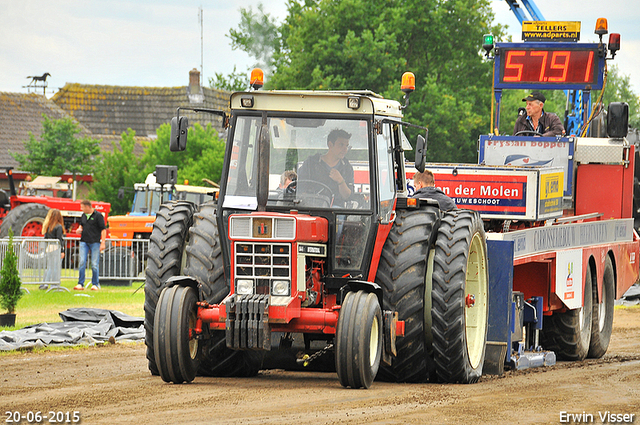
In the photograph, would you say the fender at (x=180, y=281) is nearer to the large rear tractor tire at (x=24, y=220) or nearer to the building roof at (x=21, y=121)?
the large rear tractor tire at (x=24, y=220)

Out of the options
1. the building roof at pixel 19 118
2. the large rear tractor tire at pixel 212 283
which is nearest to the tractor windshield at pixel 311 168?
the large rear tractor tire at pixel 212 283

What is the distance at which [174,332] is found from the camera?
26.6 ft

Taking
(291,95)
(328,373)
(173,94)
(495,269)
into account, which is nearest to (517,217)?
(495,269)

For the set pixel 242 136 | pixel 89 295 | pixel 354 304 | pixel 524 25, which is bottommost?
pixel 89 295

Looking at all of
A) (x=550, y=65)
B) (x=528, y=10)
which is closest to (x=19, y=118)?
(x=528, y=10)

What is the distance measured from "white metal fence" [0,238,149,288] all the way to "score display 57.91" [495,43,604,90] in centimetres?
1016

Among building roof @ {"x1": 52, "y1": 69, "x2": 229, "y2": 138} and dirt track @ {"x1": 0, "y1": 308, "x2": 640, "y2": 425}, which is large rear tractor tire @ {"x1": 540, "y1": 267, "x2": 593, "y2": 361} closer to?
dirt track @ {"x1": 0, "y1": 308, "x2": 640, "y2": 425}

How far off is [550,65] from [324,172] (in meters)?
7.44

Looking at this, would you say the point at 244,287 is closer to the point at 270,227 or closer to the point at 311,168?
the point at 270,227

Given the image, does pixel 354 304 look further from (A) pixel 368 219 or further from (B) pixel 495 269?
(B) pixel 495 269

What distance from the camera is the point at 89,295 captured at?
65.4 ft

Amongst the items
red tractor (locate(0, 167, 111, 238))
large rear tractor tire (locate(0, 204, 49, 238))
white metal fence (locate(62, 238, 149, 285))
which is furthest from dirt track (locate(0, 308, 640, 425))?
red tractor (locate(0, 167, 111, 238))

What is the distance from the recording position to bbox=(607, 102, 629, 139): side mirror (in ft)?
43.5

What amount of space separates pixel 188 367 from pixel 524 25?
919 centimetres
